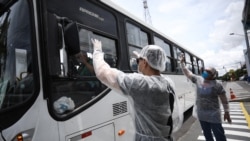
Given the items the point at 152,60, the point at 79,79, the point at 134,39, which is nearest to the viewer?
the point at 152,60

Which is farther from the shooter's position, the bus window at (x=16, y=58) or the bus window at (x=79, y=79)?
the bus window at (x=79, y=79)

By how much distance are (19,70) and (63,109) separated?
637 millimetres

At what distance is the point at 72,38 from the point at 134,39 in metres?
2.32

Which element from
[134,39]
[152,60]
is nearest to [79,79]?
[152,60]

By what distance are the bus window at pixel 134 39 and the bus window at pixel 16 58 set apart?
2.05 m

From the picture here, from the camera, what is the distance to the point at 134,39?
4.62 m

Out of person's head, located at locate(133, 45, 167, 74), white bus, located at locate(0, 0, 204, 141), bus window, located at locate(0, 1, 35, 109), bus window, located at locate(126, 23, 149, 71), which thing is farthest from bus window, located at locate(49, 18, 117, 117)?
bus window, located at locate(126, 23, 149, 71)

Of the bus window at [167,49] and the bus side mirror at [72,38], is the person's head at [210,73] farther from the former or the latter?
the bus side mirror at [72,38]

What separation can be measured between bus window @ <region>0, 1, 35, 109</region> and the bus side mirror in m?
0.42

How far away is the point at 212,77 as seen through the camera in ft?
15.9

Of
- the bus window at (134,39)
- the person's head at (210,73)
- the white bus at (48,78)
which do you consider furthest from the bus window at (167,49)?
the white bus at (48,78)

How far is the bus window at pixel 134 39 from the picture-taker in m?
4.29

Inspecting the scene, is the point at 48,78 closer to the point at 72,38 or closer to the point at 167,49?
the point at 72,38

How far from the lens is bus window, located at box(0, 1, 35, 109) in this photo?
7.95ft
